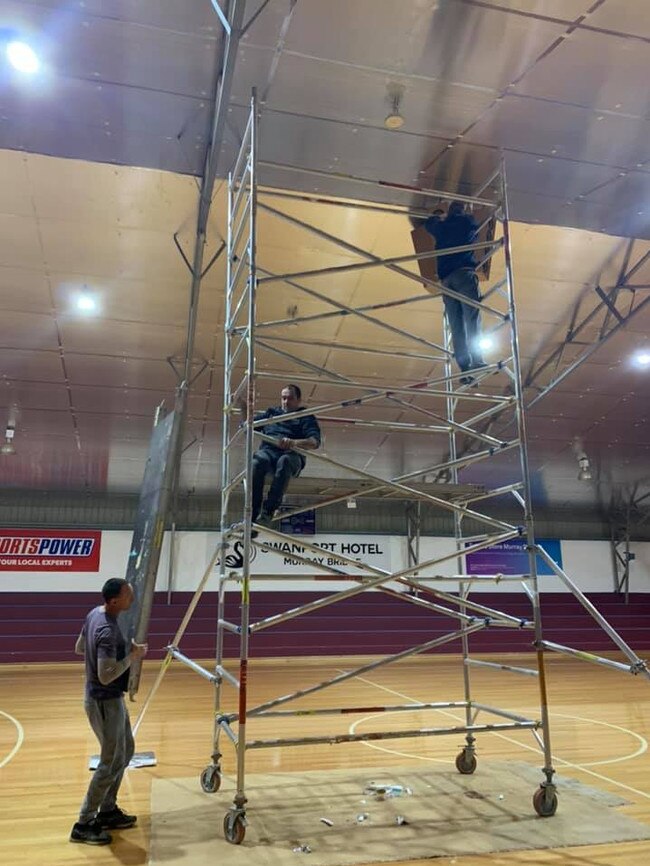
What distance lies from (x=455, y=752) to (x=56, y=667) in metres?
10.9

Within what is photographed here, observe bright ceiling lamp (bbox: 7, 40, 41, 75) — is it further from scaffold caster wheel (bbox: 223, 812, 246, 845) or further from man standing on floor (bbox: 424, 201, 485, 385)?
scaffold caster wheel (bbox: 223, 812, 246, 845)

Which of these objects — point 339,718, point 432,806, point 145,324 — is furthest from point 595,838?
point 145,324

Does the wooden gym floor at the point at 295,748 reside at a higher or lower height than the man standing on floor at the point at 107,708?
lower

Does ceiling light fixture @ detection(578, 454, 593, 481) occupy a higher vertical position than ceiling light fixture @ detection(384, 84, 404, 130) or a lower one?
lower

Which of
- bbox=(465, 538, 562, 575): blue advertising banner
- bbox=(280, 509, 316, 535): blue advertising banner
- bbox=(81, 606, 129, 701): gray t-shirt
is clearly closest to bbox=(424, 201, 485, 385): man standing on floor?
bbox=(81, 606, 129, 701): gray t-shirt

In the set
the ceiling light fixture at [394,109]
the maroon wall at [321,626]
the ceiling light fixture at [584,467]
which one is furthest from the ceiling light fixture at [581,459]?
the ceiling light fixture at [394,109]

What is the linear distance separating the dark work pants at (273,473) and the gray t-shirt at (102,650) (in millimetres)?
1266

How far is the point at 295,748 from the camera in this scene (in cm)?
664

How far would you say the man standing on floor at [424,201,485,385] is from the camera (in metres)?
5.53

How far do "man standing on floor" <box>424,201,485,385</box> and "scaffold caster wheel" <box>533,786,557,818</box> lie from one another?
3146mm

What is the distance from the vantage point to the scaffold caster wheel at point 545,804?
168 inches

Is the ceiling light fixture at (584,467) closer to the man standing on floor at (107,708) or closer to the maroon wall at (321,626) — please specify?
the maroon wall at (321,626)

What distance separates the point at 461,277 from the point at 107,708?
433cm

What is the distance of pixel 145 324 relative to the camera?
881cm
